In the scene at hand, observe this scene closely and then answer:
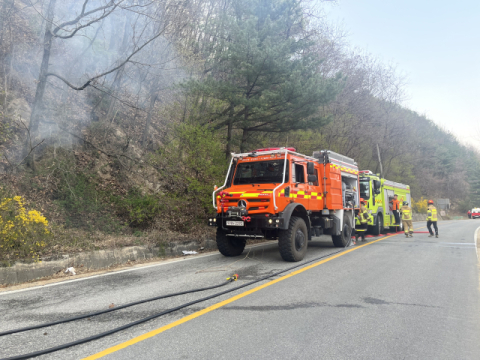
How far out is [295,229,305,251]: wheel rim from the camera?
8.63m

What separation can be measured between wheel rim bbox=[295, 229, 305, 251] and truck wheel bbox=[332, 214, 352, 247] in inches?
117

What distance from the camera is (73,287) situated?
6.13 metres

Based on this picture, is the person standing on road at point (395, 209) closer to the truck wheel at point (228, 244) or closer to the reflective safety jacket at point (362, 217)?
the reflective safety jacket at point (362, 217)

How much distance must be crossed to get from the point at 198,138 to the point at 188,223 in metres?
2.90

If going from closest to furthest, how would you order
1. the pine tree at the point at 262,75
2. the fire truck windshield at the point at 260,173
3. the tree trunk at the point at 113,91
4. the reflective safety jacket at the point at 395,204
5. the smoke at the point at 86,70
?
the fire truck windshield at the point at 260,173
the pine tree at the point at 262,75
the smoke at the point at 86,70
the tree trunk at the point at 113,91
the reflective safety jacket at the point at 395,204

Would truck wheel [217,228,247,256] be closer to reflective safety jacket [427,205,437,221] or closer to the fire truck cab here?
the fire truck cab

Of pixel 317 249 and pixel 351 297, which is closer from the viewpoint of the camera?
pixel 351 297

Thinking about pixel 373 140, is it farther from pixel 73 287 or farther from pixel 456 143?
pixel 456 143

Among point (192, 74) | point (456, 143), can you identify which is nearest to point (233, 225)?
point (192, 74)

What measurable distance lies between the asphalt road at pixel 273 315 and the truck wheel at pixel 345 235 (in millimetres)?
3531

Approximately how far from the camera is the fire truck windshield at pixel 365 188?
15789 mm

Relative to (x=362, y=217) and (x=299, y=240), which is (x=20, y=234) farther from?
(x=362, y=217)

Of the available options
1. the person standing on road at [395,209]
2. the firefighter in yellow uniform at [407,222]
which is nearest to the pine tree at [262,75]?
the firefighter in yellow uniform at [407,222]

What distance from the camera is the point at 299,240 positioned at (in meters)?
8.70
